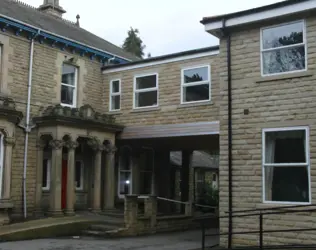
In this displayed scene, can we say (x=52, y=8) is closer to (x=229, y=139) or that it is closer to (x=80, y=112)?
(x=80, y=112)

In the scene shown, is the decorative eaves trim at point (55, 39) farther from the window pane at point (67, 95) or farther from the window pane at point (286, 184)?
the window pane at point (286, 184)

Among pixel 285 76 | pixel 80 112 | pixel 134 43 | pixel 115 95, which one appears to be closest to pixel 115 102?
pixel 115 95

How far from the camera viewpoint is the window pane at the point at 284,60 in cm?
1138

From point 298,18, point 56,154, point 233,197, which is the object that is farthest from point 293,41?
point 56,154

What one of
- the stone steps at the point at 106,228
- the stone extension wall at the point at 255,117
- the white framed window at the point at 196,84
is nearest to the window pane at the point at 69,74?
the white framed window at the point at 196,84

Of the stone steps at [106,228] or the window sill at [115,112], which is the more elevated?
the window sill at [115,112]

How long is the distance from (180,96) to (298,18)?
23.0 feet

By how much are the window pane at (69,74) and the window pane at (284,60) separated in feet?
32.4

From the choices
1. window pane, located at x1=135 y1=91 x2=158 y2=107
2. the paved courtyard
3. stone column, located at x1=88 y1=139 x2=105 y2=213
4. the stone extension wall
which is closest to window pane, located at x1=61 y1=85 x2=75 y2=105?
stone column, located at x1=88 y1=139 x2=105 y2=213

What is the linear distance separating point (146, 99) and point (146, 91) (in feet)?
1.11

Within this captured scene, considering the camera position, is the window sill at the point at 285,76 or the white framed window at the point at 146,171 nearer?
the window sill at the point at 285,76

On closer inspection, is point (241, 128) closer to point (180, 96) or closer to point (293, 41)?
point (293, 41)

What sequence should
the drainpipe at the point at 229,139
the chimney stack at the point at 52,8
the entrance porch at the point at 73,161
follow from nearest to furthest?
the drainpipe at the point at 229,139 → the entrance porch at the point at 73,161 → the chimney stack at the point at 52,8

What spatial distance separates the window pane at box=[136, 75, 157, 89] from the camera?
61.4ft
